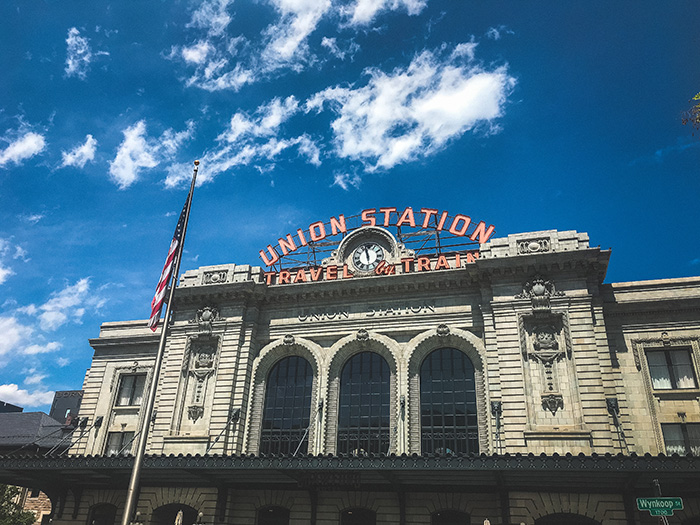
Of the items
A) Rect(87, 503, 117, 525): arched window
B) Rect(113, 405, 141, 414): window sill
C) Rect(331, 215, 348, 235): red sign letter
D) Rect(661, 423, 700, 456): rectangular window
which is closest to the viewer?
Rect(661, 423, 700, 456): rectangular window

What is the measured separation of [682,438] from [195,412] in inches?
1061

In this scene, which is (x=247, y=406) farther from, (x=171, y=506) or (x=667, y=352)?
(x=667, y=352)

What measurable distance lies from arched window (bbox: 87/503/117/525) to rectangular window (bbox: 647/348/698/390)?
3235cm

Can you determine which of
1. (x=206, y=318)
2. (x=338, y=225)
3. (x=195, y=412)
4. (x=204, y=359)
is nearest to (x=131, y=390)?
(x=204, y=359)

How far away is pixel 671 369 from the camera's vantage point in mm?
28875

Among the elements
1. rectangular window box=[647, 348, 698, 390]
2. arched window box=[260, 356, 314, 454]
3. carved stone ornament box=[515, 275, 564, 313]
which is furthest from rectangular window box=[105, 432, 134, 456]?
rectangular window box=[647, 348, 698, 390]

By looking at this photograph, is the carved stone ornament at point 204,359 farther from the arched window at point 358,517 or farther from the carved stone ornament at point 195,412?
the arched window at point 358,517

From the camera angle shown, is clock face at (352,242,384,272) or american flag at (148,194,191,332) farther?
clock face at (352,242,384,272)

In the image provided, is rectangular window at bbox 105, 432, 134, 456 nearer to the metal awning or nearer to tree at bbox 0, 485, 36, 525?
the metal awning

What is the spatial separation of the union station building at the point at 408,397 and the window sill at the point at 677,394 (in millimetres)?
65

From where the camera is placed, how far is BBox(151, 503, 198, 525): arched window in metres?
31.2

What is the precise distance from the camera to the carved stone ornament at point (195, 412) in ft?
110

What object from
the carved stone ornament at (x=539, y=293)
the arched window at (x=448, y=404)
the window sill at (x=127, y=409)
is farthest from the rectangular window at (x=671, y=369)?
the window sill at (x=127, y=409)

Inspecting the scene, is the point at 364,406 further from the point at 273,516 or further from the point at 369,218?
the point at 369,218
